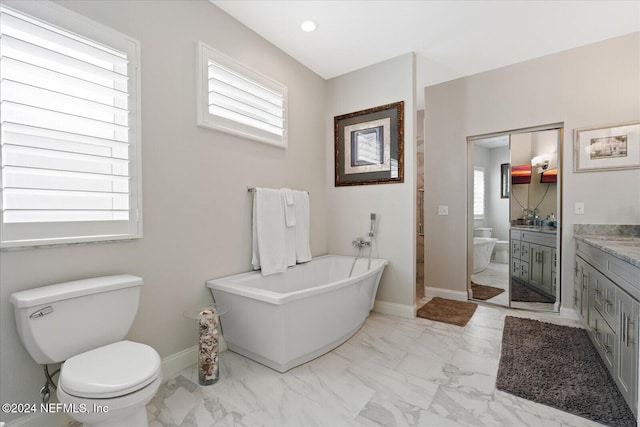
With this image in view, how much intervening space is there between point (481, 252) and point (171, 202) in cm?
342

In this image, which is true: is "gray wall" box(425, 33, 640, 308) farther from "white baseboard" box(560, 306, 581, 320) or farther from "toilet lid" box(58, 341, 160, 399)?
"toilet lid" box(58, 341, 160, 399)

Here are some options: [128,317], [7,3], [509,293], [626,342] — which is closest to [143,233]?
[128,317]

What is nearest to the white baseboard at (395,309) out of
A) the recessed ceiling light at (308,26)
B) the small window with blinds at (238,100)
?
the small window with blinds at (238,100)

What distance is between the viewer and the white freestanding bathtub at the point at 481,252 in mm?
3491

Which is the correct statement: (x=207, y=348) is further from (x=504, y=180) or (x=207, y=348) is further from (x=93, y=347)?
(x=504, y=180)

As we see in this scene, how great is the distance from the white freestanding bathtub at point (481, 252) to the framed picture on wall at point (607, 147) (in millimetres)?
1129

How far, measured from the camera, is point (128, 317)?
5.27ft

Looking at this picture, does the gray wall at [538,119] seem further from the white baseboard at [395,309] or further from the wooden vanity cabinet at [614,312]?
the white baseboard at [395,309]

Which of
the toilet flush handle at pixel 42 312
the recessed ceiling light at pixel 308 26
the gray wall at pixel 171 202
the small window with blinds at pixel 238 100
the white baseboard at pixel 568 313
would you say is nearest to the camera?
the toilet flush handle at pixel 42 312

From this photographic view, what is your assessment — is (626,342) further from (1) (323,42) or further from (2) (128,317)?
(1) (323,42)

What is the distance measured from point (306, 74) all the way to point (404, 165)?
1483 millimetres

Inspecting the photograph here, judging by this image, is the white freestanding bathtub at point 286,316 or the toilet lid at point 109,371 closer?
the toilet lid at point 109,371

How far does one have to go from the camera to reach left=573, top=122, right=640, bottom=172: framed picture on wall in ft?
8.69

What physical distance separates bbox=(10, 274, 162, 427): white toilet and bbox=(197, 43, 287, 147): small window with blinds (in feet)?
4.28
